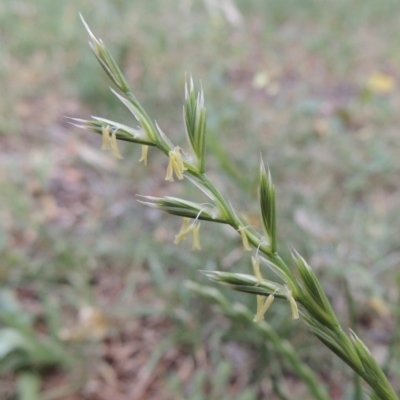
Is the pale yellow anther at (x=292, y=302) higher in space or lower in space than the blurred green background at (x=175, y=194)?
higher

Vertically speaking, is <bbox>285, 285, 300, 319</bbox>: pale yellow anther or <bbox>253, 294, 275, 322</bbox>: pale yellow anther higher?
<bbox>285, 285, 300, 319</bbox>: pale yellow anther

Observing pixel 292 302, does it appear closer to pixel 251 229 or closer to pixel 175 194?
pixel 251 229

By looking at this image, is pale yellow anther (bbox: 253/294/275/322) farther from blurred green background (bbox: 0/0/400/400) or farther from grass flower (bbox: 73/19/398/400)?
blurred green background (bbox: 0/0/400/400)

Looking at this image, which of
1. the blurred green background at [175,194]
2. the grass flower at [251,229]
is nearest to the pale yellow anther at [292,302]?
the grass flower at [251,229]

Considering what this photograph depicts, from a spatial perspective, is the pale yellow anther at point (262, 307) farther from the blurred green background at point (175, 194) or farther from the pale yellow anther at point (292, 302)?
the blurred green background at point (175, 194)

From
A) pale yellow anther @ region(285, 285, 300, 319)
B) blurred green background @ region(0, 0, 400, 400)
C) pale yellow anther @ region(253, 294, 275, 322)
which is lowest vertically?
blurred green background @ region(0, 0, 400, 400)

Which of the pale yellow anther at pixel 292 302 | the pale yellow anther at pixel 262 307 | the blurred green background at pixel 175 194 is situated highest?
the pale yellow anther at pixel 292 302

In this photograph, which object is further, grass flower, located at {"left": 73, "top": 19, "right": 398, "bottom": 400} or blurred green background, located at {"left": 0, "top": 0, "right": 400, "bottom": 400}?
blurred green background, located at {"left": 0, "top": 0, "right": 400, "bottom": 400}

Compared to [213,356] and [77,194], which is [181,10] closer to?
[77,194]

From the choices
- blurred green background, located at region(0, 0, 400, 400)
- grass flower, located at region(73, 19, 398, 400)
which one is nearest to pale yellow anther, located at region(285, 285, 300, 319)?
grass flower, located at region(73, 19, 398, 400)

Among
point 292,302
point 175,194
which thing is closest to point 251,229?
point 292,302
